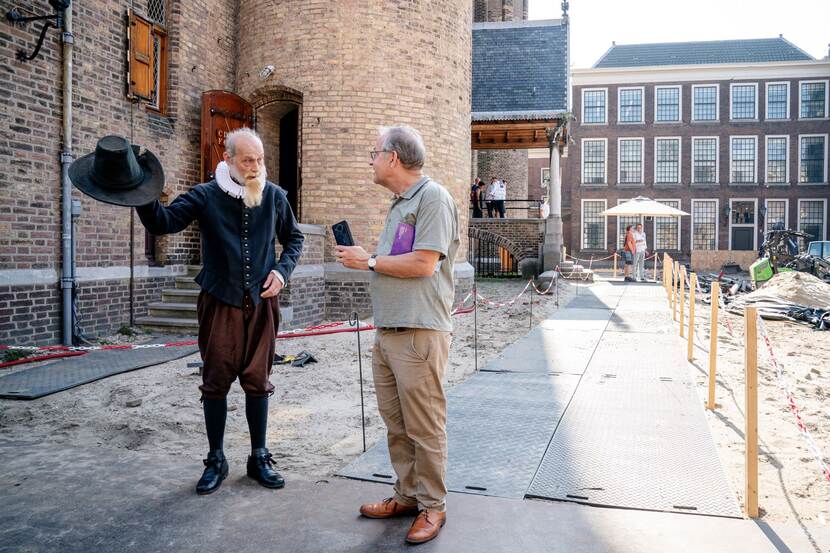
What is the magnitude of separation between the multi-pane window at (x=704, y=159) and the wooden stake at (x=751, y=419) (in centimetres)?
3990

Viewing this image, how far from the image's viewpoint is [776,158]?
39.7 metres

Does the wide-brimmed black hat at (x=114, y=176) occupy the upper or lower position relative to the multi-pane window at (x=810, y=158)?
lower

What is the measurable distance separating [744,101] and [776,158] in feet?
12.7

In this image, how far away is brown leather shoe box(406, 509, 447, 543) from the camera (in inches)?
119

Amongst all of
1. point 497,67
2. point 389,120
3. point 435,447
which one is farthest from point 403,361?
point 497,67

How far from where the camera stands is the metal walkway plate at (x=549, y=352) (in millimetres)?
7449

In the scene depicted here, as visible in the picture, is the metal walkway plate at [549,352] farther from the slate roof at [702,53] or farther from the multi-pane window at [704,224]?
the slate roof at [702,53]

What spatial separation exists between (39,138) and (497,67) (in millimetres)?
14368

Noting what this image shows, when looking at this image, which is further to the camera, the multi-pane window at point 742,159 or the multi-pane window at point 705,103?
the multi-pane window at point 705,103

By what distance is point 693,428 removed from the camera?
4988 mm

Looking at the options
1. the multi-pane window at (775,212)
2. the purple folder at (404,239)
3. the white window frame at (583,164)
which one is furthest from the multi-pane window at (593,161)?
the purple folder at (404,239)

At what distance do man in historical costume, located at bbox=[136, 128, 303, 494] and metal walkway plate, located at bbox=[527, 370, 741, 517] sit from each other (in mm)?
1644

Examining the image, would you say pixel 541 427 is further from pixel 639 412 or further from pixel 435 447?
pixel 435 447

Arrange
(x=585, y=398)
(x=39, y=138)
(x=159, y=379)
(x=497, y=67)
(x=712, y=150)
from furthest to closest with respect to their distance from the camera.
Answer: (x=712, y=150) < (x=497, y=67) < (x=39, y=138) < (x=159, y=379) < (x=585, y=398)
